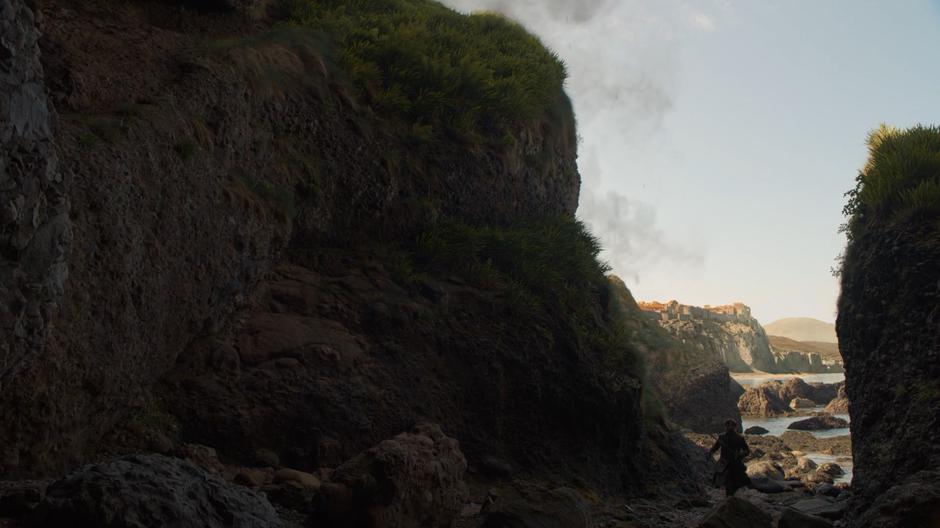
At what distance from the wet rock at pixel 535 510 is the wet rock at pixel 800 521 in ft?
8.14

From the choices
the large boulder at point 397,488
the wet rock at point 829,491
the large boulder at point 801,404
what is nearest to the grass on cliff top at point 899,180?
the wet rock at point 829,491

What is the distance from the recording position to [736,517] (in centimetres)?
826

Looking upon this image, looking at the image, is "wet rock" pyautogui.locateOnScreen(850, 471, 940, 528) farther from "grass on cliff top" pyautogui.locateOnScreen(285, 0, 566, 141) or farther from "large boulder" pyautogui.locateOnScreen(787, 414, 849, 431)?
"large boulder" pyautogui.locateOnScreen(787, 414, 849, 431)

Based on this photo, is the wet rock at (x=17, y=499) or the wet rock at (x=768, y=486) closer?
the wet rock at (x=17, y=499)

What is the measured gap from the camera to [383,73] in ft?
41.8

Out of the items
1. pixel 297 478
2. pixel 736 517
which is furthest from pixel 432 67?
pixel 736 517

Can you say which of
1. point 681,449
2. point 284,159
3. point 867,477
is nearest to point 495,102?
point 284,159

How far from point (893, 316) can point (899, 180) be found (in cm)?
200

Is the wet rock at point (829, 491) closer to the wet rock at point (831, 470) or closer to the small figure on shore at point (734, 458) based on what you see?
the small figure on shore at point (734, 458)

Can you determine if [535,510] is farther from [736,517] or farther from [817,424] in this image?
[817,424]

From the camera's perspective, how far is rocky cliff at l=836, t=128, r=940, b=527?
848 cm

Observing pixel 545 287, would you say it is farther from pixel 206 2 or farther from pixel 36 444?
pixel 36 444

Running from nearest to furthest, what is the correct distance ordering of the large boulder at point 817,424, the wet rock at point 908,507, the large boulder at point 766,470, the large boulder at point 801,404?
1. the wet rock at point 908,507
2. the large boulder at point 766,470
3. the large boulder at point 817,424
4. the large boulder at point 801,404

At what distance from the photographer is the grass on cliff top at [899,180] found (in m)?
9.80
